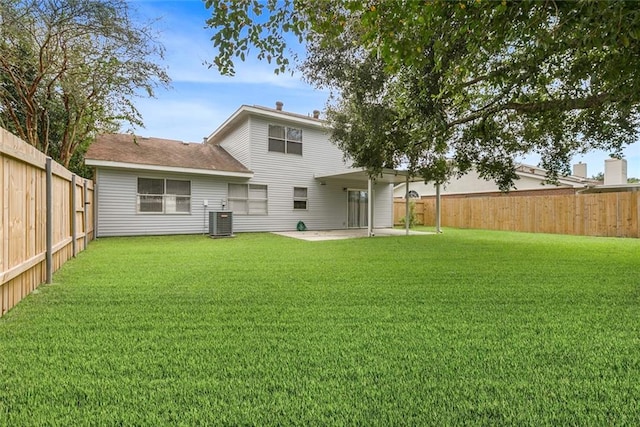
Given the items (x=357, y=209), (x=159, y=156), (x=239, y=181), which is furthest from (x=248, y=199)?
(x=357, y=209)

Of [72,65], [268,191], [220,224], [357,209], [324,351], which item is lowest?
[324,351]

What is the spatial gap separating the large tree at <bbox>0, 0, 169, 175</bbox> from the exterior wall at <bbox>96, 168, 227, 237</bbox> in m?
1.47

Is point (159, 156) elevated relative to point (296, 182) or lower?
elevated

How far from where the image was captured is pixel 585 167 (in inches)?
804

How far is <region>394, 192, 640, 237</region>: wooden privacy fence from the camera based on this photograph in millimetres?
11641

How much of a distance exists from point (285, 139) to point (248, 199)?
9.57 feet

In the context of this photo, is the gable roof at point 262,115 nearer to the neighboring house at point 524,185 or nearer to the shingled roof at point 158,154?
the shingled roof at point 158,154

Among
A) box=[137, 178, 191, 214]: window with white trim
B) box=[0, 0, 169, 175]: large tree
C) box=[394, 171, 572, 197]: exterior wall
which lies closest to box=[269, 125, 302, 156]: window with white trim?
box=[137, 178, 191, 214]: window with white trim

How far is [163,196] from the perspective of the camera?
463 inches

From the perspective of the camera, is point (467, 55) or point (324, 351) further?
point (467, 55)

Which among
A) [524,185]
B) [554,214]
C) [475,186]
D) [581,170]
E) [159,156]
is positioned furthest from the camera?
[475,186]

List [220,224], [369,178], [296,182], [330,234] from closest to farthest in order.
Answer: [220,224]
[369,178]
[330,234]
[296,182]

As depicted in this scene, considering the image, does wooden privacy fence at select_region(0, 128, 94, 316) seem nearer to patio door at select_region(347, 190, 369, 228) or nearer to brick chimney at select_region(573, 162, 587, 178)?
patio door at select_region(347, 190, 369, 228)

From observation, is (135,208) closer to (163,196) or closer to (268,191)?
(163,196)
